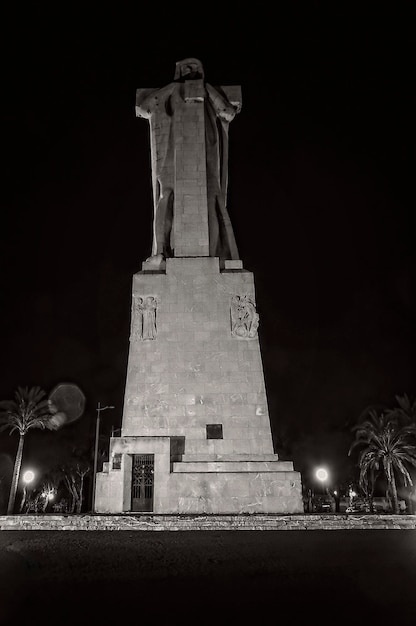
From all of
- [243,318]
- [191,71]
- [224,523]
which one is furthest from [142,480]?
[191,71]

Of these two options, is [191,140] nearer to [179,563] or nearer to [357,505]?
[179,563]

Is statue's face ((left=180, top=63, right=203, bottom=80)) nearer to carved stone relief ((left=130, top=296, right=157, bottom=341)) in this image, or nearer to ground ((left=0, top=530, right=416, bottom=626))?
carved stone relief ((left=130, top=296, right=157, bottom=341))

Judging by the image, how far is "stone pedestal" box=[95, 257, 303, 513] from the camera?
1578 centimetres

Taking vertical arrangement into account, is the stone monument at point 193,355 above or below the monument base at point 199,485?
above

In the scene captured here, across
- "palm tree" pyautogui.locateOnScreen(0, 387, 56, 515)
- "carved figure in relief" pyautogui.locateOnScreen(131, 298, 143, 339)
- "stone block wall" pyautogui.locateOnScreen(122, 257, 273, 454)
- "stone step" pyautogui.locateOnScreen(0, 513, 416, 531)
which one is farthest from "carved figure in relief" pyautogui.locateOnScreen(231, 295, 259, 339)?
Answer: "palm tree" pyautogui.locateOnScreen(0, 387, 56, 515)

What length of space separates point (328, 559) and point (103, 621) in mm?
4304

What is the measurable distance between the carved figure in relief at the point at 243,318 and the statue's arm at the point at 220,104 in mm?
9249

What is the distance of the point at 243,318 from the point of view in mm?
18875

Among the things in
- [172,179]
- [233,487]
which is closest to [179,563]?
[233,487]

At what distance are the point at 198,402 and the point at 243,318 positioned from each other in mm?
3539

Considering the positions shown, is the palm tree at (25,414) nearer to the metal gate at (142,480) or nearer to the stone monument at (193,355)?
the stone monument at (193,355)

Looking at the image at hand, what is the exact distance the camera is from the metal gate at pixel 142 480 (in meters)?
16.3

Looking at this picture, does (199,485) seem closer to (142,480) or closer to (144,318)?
(142,480)

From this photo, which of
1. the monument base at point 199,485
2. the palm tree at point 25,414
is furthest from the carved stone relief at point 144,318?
the palm tree at point 25,414
